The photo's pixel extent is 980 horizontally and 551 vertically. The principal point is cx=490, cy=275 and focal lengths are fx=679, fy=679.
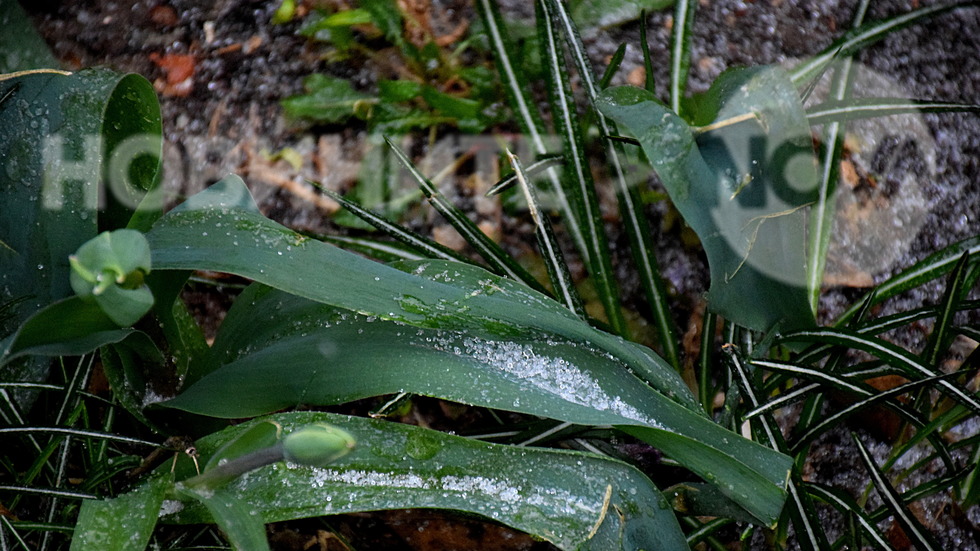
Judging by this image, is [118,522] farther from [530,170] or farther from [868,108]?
[868,108]

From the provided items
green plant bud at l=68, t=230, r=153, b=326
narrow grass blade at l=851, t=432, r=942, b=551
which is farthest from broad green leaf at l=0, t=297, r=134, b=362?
narrow grass blade at l=851, t=432, r=942, b=551

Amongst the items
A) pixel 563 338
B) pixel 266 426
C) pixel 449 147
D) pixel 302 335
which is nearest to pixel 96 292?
pixel 266 426

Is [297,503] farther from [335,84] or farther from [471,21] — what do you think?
[471,21]

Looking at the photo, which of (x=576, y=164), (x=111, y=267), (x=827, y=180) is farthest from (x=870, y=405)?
(x=111, y=267)

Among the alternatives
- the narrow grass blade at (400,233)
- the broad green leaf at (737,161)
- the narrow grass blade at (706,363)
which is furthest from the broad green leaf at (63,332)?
the narrow grass blade at (706,363)

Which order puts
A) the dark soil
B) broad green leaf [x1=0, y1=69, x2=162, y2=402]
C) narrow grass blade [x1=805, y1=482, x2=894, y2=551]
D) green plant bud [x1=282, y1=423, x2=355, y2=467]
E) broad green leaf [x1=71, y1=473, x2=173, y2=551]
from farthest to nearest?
1. the dark soil
2. narrow grass blade [x1=805, y1=482, x2=894, y2=551]
3. broad green leaf [x1=0, y1=69, x2=162, y2=402]
4. broad green leaf [x1=71, y1=473, x2=173, y2=551]
5. green plant bud [x1=282, y1=423, x2=355, y2=467]

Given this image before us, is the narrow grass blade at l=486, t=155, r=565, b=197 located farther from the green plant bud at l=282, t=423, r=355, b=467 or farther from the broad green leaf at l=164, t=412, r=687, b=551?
the green plant bud at l=282, t=423, r=355, b=467
